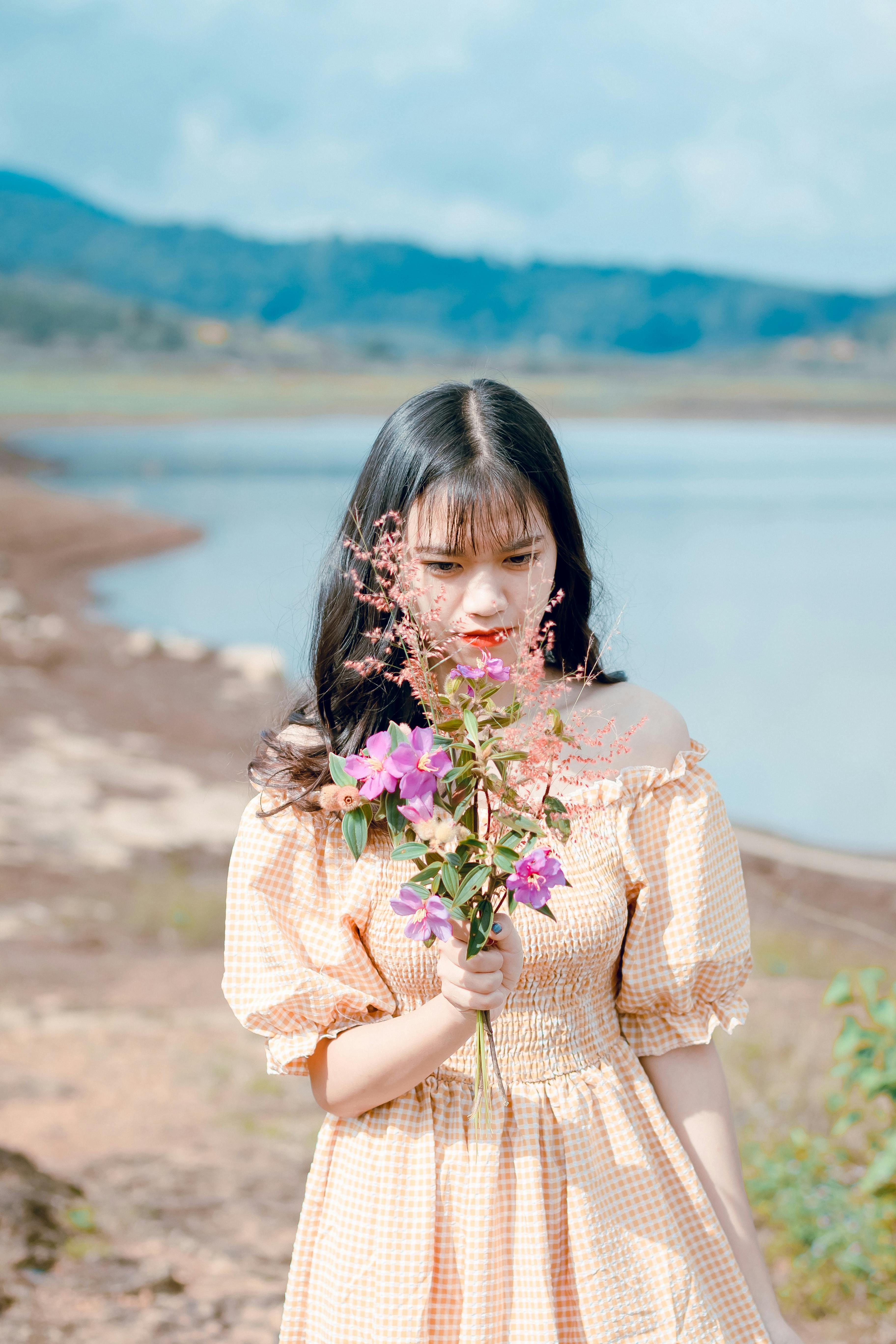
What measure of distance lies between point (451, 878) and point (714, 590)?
40603 mm

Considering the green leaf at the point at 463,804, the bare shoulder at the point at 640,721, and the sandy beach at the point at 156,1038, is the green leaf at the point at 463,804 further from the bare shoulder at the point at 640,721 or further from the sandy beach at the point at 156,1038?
the sandy beach at the point at 156,1038

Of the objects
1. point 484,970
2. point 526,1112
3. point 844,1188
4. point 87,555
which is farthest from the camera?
point 87,555

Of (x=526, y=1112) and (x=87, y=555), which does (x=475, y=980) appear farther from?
(x=87, y=555)

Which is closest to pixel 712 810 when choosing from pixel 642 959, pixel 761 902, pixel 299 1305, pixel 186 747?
pixel 642 959

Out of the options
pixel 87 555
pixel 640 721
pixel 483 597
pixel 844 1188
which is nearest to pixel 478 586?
pixel 483 597

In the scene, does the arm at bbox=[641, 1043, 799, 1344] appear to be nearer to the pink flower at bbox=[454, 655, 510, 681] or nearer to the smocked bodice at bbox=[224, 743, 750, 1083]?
the smocked bodice at bbox=[224, 743, 750, 1083]

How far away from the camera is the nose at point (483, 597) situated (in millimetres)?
1599

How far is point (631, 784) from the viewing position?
1.72 metres

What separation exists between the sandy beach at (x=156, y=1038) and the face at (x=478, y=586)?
43 cm

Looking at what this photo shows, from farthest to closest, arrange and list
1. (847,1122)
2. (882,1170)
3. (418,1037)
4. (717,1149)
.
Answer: (847,1122) → (882,1170) → (717,1149) → (418,1037)

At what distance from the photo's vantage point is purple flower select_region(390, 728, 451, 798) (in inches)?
49.1

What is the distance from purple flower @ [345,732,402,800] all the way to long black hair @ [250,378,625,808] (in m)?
0.34

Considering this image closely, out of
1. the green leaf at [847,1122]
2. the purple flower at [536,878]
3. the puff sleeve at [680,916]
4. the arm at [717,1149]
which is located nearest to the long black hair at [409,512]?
the puff sleeve at [680,916]

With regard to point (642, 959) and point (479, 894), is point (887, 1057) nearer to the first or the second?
point (642, 959)
